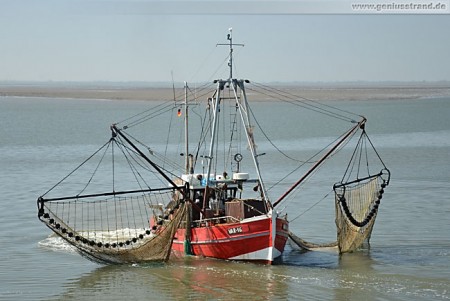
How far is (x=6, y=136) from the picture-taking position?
50469 millimetres

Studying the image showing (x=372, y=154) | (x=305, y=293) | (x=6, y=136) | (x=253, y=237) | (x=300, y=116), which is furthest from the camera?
(x=300, y=116)

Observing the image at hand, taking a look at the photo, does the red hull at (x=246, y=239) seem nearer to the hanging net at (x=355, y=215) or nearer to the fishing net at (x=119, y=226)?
the fishing net at (x=119, y=226)

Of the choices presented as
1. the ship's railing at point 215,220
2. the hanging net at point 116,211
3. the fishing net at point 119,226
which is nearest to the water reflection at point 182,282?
the fishing net at point 119,226

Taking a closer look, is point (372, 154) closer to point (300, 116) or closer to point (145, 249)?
point (145, 249)

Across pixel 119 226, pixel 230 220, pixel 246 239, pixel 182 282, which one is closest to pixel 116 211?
pixel 119 226

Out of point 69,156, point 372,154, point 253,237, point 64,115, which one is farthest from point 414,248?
point 64,115

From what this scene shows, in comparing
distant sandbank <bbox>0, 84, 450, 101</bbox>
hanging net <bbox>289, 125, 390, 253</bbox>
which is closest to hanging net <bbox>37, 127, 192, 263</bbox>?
hanging net <bbox>289, 125, 390, 253</bbox>

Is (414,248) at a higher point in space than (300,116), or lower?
lower

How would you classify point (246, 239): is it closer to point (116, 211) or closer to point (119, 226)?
point (119, 226)

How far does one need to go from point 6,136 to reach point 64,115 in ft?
72.0

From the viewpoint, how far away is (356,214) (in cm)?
2145

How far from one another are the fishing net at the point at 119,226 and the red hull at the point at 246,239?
33.5 inches

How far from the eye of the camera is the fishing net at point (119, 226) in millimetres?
19484

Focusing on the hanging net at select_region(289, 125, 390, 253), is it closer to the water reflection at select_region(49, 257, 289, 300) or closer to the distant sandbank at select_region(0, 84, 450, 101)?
the water reflection at select_region(49, 257, 289, 300)
